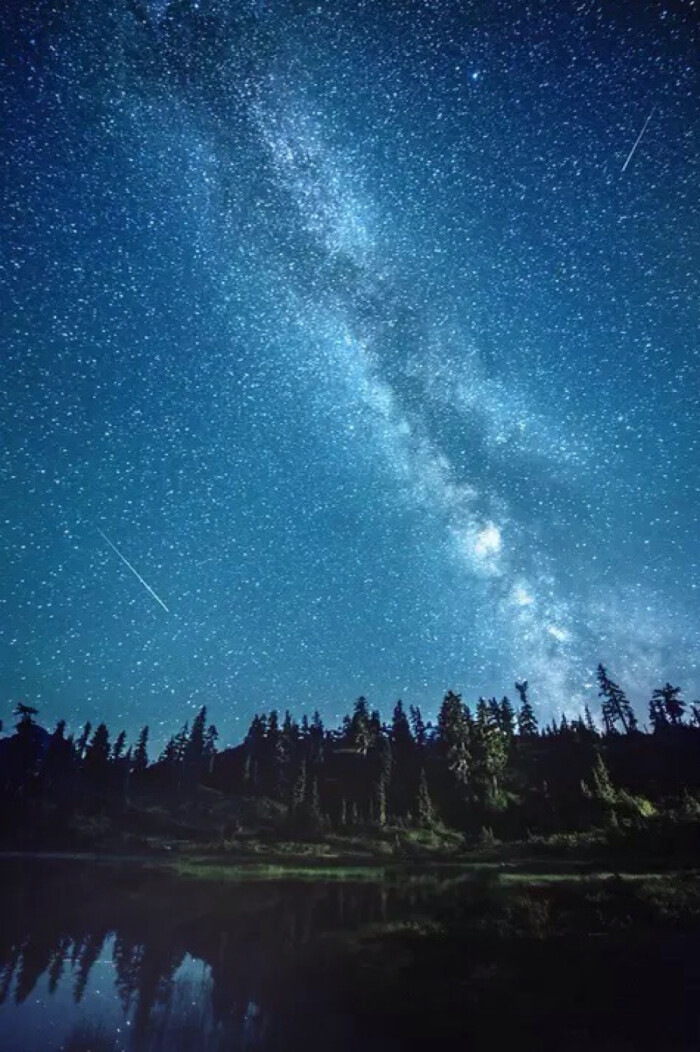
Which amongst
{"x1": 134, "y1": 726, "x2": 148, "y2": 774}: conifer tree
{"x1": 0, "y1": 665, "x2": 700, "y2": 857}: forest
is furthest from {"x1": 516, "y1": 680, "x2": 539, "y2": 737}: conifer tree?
{"x1": 134, "y1": 726, "x2": 148, "y2": 774}: conifer tree

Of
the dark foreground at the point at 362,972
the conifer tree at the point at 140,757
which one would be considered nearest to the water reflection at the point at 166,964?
the dark foreground at the point at 362,972

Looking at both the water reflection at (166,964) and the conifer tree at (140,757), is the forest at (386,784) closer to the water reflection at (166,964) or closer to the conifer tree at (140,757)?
the conifer tree at (140,757)

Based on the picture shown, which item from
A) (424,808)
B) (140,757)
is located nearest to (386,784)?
(424,808)

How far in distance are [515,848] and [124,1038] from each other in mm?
63766

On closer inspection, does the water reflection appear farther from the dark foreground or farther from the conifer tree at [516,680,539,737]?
the conifer tree at [516,680,539,737]

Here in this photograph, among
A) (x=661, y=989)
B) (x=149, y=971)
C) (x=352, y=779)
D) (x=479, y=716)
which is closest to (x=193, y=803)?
(x=352, y=779)

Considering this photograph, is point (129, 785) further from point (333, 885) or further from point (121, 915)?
point (121, 915)

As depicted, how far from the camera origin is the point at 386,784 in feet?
363

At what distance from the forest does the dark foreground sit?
30.8 metres

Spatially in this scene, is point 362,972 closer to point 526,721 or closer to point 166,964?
point 166,964

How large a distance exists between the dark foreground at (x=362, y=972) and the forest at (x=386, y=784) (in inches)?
1213

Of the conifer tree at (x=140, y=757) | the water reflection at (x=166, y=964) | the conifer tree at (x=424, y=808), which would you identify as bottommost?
the water reflection at (x=166, y=964)

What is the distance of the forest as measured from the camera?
3063 inches

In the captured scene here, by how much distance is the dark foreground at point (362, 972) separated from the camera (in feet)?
48.5
